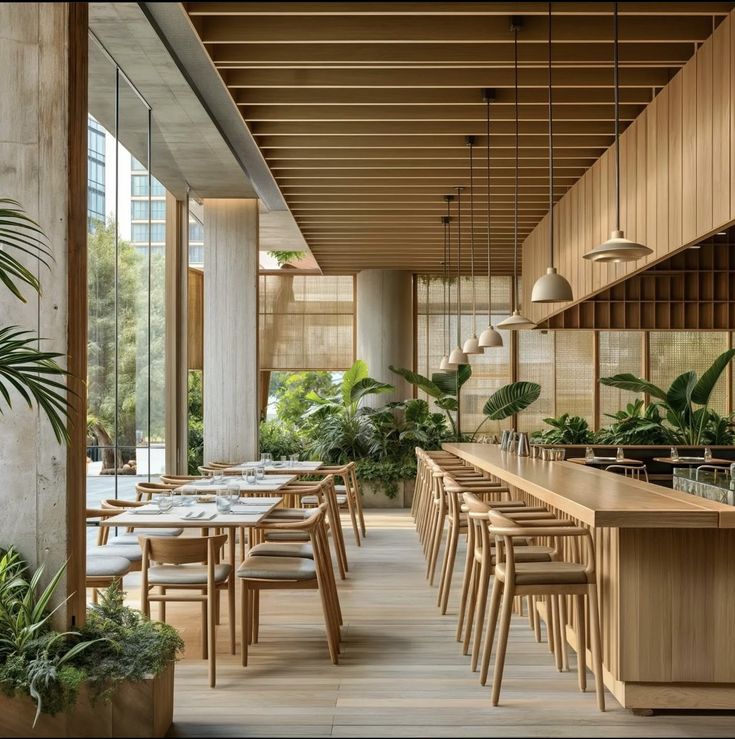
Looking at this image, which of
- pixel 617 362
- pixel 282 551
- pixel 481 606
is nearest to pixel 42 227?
pixel 282 551

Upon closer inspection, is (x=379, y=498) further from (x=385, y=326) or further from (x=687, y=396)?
(x=687, y=396)

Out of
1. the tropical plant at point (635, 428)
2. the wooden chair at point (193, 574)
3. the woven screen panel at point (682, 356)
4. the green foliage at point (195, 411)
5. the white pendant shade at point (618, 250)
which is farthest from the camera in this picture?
the woven screen panel at point (682, 356)

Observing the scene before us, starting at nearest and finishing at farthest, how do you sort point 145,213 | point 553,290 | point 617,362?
point 553,290 < point 145,213 < point 617,362

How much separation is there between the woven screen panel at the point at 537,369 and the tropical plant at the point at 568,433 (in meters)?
0.79

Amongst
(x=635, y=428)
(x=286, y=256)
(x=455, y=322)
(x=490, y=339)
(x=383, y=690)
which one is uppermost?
(x=286, y=256)

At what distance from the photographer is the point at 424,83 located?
5715mm

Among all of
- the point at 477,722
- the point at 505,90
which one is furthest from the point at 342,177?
the point at 477,722

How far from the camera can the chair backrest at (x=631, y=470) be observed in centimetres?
875

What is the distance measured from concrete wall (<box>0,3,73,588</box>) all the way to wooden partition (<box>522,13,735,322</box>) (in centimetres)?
335

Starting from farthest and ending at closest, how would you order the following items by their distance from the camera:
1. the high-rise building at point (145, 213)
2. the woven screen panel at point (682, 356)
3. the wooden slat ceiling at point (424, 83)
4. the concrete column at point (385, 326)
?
the concrete column at point (385, 326) → the woven screen panel at point (682, 356) → the high-rise building at point (145, 213) → the wooden slat ceiling at point (424, 83)

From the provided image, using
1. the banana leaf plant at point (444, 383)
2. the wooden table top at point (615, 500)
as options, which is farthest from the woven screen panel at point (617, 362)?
the wooden table top at point (615, 500)

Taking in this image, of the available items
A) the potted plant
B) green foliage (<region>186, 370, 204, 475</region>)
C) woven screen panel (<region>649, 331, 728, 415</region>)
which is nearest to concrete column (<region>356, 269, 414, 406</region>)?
green foliage (<region>186, 370, 204, 475</region>)

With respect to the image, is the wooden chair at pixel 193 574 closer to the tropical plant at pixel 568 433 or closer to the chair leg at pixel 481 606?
the chair leg at pixel 481 606

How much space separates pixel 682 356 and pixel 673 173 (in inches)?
321
